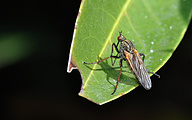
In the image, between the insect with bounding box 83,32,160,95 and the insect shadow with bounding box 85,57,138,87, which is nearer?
the insect shadow with bounding box 85,57,138,87

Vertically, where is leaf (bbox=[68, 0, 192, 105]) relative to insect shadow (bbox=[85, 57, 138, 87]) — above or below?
above

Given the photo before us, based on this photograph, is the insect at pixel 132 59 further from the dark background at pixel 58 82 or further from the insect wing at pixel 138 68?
the dark background at pixel 58 82

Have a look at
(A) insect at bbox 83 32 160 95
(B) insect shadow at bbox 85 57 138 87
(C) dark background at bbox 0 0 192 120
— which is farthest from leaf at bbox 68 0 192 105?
(C) dark background at bbox 0 0 192 120

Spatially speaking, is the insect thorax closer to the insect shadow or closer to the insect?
the insect

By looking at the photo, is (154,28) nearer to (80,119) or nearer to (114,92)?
(114,92)

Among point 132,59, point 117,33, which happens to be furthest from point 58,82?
point 117,33

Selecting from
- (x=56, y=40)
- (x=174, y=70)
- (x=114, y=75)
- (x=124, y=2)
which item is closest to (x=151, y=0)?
(x=124, y=2)
